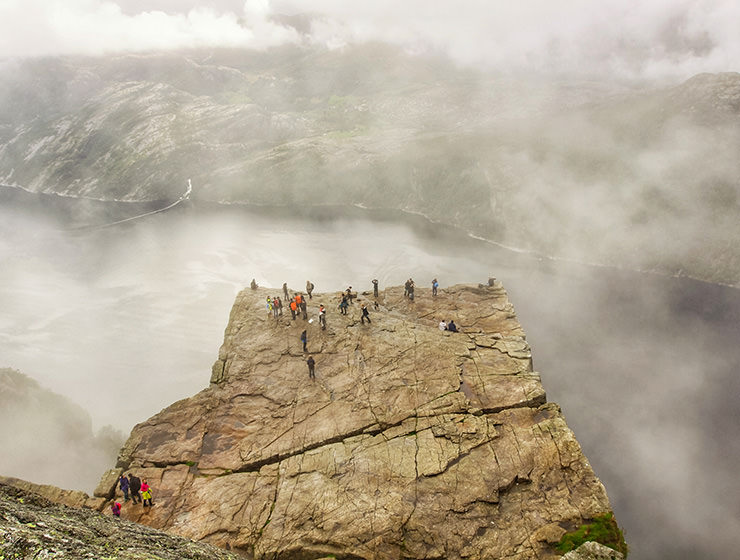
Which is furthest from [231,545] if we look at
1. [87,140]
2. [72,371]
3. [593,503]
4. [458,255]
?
[87,140]

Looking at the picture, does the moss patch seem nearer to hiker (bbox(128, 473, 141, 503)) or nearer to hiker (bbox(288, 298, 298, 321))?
hiker (bbox(128, 473, 141, 503))

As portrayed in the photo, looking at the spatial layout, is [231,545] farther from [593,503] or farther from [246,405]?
[593,503]

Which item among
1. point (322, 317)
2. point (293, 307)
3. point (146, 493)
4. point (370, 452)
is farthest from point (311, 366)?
point (146, 493)

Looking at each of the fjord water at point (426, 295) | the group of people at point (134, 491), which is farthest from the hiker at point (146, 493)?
the fjord water at point (426, 295)

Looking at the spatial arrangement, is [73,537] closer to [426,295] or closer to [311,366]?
[311,366]

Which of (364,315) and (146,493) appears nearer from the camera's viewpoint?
(146,493)

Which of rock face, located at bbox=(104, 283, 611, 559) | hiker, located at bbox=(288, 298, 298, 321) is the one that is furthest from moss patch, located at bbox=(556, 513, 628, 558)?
hiker, located at bbox=(288, 298, 298, 321)
